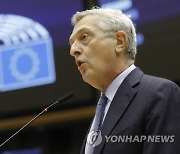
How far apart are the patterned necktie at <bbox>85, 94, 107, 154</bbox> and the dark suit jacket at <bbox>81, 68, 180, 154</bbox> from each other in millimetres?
33

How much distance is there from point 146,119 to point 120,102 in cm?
14

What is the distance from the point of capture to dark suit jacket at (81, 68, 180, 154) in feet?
4.90

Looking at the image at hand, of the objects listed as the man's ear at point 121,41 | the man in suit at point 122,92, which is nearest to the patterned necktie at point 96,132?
the man in suit at point 122,92

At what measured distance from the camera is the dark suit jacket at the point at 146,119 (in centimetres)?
149

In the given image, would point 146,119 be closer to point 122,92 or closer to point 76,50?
point 122,92

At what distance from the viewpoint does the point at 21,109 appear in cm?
366

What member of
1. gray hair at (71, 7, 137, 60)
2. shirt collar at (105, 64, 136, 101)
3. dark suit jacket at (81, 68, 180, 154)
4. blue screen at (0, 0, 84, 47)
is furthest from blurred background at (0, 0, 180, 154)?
dark suit jacket at (81, 68, 180, 154)

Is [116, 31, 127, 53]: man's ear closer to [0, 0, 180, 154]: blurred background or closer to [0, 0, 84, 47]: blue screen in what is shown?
[0, 0, 180, 154]: blurred background

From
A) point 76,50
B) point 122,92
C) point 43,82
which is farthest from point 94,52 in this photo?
point 43,82

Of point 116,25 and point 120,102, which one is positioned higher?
point 116,25

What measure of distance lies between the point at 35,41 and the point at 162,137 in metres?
2.30

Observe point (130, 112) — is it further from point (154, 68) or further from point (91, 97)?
point (91, 97)

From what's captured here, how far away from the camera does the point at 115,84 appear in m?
1.75

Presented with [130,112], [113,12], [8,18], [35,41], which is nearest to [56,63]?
[35,41]
